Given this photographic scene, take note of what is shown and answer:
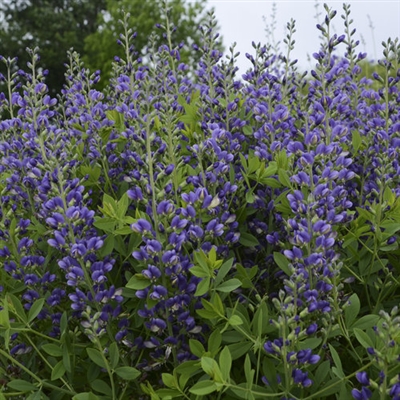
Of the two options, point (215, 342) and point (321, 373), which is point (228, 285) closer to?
point (215, 342)

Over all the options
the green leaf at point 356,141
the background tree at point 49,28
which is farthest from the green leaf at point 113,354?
the background tree at point 49,28

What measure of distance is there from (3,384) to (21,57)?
3400 cm

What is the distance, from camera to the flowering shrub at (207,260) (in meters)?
2.14

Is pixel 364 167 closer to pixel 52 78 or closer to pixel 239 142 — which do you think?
pixel 239 142

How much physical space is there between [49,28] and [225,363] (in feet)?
117

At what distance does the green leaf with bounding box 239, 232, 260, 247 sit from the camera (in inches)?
100

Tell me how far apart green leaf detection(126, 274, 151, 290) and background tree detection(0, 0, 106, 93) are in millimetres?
31990

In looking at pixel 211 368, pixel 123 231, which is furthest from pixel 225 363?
pixel 123 231

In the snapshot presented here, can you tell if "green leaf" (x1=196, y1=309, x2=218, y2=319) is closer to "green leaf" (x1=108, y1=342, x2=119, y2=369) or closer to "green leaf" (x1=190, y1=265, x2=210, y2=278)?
"green leaf" (x1=190, y1=265, x2=210, y2=278)

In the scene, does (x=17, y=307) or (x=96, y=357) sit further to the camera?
(x=17, y=307)

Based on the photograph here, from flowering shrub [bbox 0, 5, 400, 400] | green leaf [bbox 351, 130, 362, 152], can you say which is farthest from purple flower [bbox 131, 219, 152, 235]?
green leaf [bbox 351, 130, 362, 152]

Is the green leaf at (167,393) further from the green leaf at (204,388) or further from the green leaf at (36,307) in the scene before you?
the green leaf at (36,307)

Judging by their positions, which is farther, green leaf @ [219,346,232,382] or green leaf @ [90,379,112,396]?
green leaf @ [90,379,112,396]

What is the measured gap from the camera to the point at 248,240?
2.57 m
